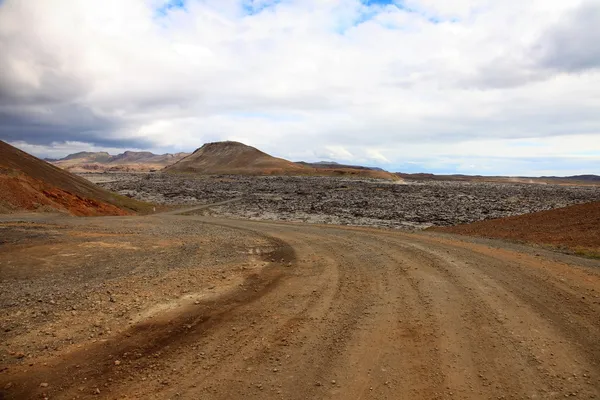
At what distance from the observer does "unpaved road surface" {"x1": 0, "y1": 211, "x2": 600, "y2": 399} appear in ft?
19.8

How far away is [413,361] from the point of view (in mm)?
6715

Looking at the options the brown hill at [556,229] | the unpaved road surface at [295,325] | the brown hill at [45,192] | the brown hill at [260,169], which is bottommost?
the unpaved road surface at [295,325]

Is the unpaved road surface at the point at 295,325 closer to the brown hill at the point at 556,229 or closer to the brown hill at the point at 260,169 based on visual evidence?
the brown hill at the point at 556,229

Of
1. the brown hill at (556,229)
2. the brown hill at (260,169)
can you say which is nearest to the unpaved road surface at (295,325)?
the brown hill at (556,229)

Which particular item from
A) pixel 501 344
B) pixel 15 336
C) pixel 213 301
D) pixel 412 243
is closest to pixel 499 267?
pixel 412 243

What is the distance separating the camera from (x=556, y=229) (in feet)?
71.8

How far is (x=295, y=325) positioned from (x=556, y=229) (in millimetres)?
20395

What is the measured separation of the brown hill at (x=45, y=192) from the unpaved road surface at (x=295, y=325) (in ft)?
56.6

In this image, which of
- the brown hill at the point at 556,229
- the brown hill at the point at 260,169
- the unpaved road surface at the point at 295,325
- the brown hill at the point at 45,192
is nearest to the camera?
the unpaved road surface at the point at 295,325

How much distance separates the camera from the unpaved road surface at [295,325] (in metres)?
6.02

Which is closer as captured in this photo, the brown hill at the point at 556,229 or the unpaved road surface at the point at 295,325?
the unpaved road surface at the point at 295,325

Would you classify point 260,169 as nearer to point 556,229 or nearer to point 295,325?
point 556,229

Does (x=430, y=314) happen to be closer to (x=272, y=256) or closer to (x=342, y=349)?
(x=342, y=349)

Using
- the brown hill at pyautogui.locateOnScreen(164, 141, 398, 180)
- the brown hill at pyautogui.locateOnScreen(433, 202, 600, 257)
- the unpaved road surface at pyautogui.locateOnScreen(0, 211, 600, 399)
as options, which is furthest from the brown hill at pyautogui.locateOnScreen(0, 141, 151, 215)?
the brown hill at pyautogui.locateOnScreen(164, 141, 398, 180)
